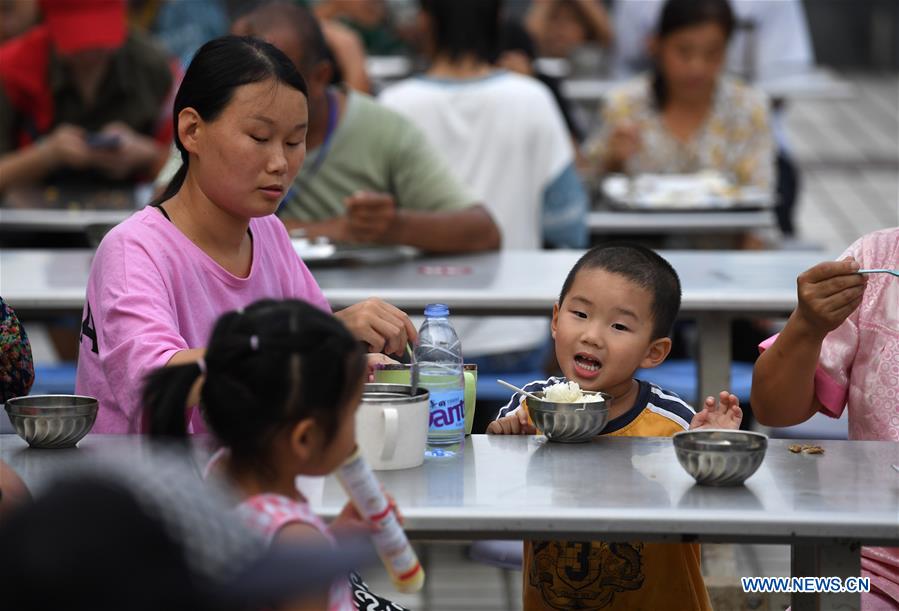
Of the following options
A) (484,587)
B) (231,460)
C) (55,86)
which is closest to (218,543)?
(231,460)

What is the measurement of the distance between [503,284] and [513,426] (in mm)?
1398

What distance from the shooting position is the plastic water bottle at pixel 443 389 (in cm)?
237

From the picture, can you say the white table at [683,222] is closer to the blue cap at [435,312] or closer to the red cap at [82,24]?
the red cap at [82,24]

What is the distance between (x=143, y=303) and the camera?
2.46 meters

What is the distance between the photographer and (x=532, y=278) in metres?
4.00

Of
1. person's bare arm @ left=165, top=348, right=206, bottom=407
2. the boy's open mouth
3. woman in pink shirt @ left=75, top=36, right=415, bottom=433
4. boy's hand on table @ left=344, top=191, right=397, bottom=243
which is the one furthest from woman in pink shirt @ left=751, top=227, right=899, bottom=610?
boy's hand on table @ left=344, top=191, right=397, bottom=243

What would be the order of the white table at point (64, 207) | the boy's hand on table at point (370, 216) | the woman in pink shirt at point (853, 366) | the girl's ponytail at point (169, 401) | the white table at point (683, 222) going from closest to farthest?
1. the girl's ponytail at point (169, 401)
2. the woman in pink shirt at point (853, 366)
3. the boy's hand on table at point (370, 216)
4. the white table at point (64, 207)
5. the white table at point (683, 222)

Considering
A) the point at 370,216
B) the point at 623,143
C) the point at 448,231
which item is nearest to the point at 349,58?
the point at 623,143

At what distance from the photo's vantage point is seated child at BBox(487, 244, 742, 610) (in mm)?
2494

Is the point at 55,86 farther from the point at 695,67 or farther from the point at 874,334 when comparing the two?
the point at 874,334

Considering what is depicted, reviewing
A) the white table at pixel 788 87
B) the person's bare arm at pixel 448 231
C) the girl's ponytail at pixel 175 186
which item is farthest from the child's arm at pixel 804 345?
the white table at pixel 788 87

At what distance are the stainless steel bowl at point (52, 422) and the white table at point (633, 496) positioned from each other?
0.07 feet

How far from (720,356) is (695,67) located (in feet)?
7.78

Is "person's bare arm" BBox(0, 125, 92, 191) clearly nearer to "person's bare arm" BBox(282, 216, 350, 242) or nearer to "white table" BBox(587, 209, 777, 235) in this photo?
"person's bare arm" BBox(282, 216, 350, 242)
